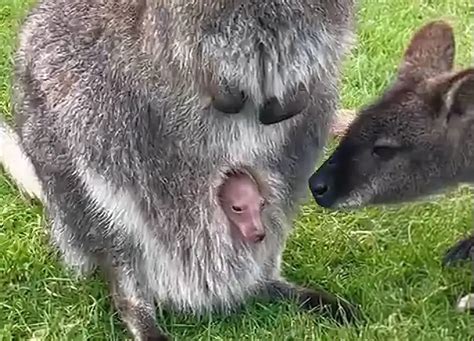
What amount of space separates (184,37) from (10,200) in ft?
4.31

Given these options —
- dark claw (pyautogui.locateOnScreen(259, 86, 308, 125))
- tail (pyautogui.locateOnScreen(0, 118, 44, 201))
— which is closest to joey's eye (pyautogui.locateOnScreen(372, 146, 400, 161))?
dark claw (pyautogui.locateOnScreen(259, 86, 308, 125))

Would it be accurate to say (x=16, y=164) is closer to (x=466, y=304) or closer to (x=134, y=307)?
(x=134, y=307)

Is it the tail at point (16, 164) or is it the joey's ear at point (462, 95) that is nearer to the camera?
the joey's ear at point (462, 95)

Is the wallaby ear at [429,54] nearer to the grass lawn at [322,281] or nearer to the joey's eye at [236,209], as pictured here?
the grass lawn at [322,281]

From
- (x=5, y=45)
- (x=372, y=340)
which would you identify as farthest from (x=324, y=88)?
(x=5, y=45)

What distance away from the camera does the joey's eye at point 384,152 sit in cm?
309

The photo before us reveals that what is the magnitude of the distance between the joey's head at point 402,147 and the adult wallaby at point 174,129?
94 mm

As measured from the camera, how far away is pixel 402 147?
3.10 meters

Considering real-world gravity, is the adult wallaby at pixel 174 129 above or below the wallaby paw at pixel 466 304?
above

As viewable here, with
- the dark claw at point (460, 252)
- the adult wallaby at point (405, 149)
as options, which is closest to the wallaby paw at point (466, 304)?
the adult wallaby at point (405, 149)

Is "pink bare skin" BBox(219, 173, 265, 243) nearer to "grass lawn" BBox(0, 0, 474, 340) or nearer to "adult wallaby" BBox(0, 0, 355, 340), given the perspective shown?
"adult wallaby" BBox(0, 0, 355, 340)

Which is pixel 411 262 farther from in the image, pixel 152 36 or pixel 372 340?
pixel 152 36

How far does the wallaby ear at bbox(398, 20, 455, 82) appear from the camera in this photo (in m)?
3.18

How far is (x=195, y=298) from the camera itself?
3.17m
